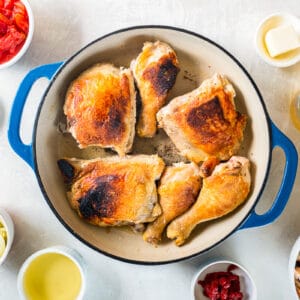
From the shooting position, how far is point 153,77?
1.59 meters

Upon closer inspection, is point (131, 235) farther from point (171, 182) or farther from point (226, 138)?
point (226, 138)

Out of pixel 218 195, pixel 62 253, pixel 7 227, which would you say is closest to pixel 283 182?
pixel 218 195

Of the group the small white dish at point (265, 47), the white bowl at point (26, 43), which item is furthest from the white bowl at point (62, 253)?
the small white dish at point (265, 47)

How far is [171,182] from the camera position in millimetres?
1606

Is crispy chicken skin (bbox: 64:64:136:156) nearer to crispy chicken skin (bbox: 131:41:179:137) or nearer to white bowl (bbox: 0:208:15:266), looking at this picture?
crispy chicken skin (bbox: 131:41:179:137)

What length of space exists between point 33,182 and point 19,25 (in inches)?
18.9

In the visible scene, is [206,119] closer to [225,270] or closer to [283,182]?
[283,182]

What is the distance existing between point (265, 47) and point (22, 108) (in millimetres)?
749

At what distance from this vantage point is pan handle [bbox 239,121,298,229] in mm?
1576

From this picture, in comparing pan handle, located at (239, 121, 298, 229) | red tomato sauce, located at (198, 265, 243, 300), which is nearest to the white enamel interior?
pan handle, located at (239, 121, 298, 229)

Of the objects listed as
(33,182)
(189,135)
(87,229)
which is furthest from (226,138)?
(33,182)

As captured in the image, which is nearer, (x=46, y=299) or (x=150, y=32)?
(x=150, y=32)

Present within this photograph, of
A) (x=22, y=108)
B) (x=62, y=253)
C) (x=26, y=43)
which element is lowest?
(x=62, y=253)

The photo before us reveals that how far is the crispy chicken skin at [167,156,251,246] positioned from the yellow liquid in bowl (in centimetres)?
34
